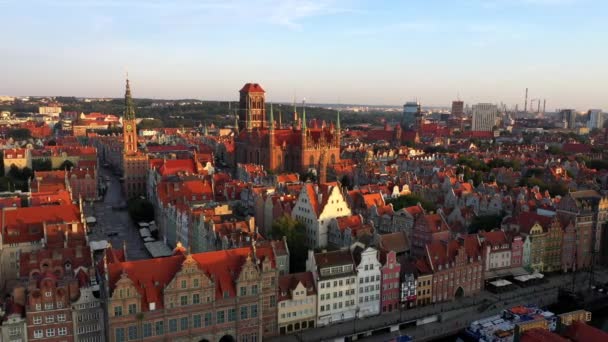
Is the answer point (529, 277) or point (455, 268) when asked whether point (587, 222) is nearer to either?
point (529, 277)

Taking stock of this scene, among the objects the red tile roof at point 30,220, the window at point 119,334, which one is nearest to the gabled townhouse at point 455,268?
the window at point 119,334

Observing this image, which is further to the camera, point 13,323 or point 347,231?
point 347,231

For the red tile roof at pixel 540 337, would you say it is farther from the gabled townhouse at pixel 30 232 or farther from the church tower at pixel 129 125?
the church tower at pixel 129 125

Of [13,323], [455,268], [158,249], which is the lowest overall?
[158,249]

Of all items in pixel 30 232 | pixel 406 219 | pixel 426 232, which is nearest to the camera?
pixel 30 232

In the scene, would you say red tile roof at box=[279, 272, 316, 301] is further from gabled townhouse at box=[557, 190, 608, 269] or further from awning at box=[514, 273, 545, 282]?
gabled townhouse at box=[557, 190, 608, 269]

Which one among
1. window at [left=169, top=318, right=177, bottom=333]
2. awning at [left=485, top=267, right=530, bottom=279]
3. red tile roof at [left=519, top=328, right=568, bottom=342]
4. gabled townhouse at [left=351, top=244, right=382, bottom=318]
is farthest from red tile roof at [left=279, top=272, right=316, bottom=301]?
awning at [left=485, top=267, right=530, bottom=279]

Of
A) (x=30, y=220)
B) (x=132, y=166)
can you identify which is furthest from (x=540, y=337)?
(x=132, y=166)

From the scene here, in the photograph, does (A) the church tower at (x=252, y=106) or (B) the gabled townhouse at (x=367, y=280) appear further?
(A) the church tower at (x=252, y=106)
